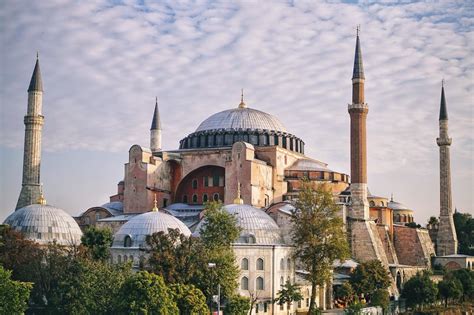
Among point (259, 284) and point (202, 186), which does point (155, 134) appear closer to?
point (202, 186)

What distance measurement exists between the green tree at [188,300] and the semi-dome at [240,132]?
54.1ft

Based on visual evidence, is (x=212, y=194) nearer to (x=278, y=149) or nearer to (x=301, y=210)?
(x=278, y=149)

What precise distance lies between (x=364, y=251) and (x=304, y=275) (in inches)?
216

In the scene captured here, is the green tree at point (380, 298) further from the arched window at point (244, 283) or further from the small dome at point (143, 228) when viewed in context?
the small dome at point (143, 228)

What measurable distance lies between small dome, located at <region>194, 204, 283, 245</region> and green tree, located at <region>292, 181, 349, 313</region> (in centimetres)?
94

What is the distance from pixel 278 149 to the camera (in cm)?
3731

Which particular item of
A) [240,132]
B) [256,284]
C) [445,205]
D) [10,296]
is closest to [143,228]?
[256,284]

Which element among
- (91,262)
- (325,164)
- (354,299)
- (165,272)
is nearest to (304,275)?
(354,299)

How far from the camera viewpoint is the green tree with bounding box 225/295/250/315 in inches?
946

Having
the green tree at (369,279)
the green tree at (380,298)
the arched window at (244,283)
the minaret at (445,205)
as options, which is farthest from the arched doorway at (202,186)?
the minaret at (445,205)

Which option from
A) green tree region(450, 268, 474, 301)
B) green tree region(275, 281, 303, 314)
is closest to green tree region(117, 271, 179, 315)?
green tree region(275, 281, 303, 314)

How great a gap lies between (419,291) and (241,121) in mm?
13428

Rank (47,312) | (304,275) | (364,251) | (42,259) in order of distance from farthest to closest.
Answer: (364,251), (304,275), (42,259), (47,312)

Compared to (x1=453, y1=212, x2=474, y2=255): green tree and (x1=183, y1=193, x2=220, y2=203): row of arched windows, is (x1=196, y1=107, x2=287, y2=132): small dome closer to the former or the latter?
(x1=183, y1=193, x2=220, y2=203): row of arched windows
